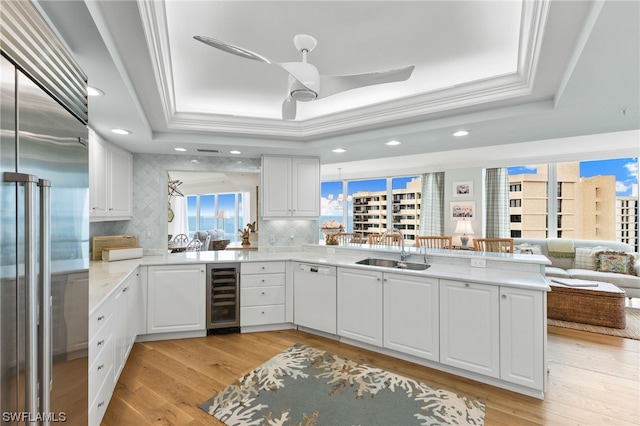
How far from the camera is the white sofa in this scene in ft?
14.9

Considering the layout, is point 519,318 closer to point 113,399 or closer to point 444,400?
point 444,400

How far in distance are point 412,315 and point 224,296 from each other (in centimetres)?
222

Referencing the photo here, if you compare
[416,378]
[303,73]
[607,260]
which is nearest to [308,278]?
[416,378]

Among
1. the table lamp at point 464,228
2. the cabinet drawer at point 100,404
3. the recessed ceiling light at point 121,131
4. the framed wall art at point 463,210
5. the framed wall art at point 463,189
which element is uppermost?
the recessed ceiling light at point 121,131

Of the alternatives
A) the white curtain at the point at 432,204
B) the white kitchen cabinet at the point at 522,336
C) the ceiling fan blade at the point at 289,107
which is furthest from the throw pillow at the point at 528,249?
the ceiling fan blade at the point at 289,107

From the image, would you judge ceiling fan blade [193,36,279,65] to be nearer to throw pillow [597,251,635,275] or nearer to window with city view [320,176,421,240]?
throw pillow [597,251,635,275]

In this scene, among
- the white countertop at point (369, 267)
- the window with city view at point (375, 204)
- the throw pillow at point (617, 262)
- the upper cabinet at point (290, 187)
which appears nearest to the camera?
the white countertop at point (369, 267)

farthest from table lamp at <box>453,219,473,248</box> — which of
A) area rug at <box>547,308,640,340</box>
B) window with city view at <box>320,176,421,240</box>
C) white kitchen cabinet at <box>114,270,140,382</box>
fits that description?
white kitchen cabinet at <box>114,270,140,382</box>

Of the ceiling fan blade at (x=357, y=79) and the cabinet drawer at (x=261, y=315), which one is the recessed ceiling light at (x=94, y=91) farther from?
the cabinet drawer at (x=261, y=315)

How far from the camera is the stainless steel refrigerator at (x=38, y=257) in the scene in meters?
0.73

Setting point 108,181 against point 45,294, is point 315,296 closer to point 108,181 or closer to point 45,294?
point 108,181

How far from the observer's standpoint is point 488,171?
685 cm

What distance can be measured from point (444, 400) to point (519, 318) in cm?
89

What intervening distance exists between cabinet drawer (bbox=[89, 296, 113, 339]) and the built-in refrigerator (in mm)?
775
